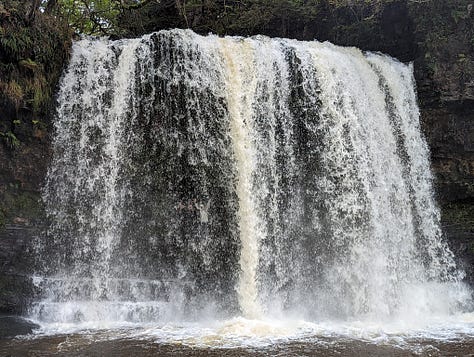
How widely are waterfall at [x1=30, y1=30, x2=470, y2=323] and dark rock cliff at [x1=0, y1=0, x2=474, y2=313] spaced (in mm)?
445

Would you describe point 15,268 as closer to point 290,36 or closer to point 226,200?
point 226,200

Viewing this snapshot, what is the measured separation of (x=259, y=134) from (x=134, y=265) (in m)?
3.82

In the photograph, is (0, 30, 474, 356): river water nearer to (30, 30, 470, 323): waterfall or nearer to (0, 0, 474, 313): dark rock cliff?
(30, 30, 470, 323): waterfall

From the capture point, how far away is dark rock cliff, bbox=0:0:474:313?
9.12 metres

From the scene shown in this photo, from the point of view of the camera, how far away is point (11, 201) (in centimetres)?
911

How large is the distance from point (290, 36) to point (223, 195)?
711cm

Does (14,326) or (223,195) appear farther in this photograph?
(223,195)

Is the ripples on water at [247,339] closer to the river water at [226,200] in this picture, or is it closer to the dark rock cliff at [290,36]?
the river water at [226,200]

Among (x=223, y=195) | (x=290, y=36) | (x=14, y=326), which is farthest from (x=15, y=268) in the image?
(x=290, y=36)

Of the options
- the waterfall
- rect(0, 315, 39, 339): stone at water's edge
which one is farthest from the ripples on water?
the waterfall

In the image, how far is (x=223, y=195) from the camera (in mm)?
9914

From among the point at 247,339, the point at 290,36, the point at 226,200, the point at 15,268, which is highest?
the point at 290,36

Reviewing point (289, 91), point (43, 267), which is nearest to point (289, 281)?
point (289, 91)

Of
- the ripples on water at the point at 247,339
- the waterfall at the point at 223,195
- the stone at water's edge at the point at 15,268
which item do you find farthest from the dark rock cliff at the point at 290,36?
the ripples on water at the point at 247,339
